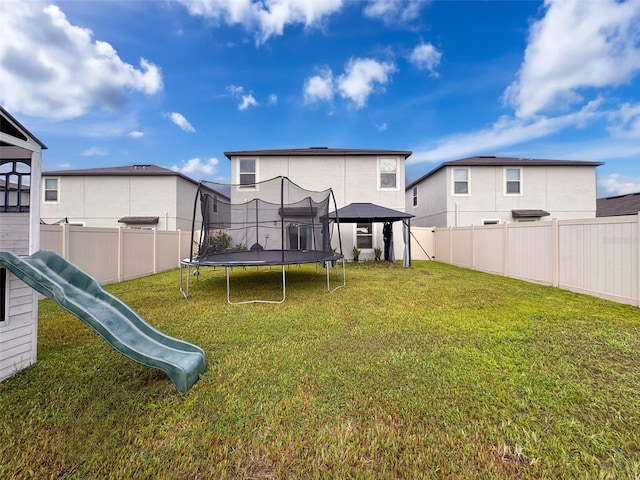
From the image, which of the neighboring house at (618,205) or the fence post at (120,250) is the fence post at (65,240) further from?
the neighboring house at (618,205)

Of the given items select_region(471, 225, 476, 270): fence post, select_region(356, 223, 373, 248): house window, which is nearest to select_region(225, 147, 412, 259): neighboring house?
select_region(356, 223, 373, 248): house window

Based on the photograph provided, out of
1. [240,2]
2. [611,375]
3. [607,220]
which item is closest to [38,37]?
[240,2]

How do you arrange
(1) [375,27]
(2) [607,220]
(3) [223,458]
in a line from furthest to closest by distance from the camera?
(1) [375,27] < (2) [607,220] < (3) [223,458]

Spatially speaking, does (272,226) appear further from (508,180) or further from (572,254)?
(508,180)

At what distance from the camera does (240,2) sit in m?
7.29

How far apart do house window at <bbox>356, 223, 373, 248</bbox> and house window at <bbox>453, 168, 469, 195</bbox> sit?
4507 mm

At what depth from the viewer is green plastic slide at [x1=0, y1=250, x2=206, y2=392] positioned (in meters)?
1.86

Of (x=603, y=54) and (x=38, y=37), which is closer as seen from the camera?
(x=38, y=37)

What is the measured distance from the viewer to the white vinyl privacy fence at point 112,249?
5078mm

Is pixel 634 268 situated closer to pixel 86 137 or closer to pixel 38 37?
pixel 38 37

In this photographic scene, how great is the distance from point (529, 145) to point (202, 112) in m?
18.5

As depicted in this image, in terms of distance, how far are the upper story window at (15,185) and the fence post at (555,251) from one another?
8.38 metres

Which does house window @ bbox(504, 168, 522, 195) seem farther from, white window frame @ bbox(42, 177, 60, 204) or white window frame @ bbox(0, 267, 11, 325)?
white window frame @ bbox(42, 177, 60, 204)

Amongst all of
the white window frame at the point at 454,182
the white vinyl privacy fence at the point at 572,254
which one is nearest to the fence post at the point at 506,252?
the white vinyl privacy fence at the point at 572,254
